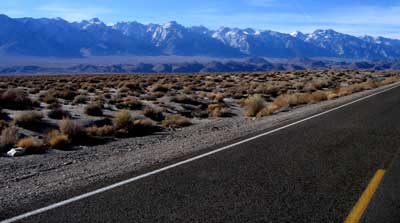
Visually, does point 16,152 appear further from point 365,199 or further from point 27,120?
point 365,199

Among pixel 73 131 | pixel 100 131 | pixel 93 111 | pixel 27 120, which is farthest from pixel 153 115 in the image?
pixel 73 131

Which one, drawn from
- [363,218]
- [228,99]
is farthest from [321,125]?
[228,99]

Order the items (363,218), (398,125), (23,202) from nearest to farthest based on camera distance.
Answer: (363,218) < (23,202) < (398,125)

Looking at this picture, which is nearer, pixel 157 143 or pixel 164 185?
pixel 164 185

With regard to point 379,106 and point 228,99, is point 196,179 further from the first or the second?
point 228,99

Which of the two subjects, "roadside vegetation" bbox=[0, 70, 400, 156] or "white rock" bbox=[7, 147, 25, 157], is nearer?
"white rock" bbox=[7, 147, 25, 157]

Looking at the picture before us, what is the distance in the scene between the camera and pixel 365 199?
20.7 ft

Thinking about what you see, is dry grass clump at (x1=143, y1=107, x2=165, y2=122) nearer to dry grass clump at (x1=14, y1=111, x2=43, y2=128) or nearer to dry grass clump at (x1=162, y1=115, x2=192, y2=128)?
dry grass clump at (x1=162, y1=115, x2=192, y2=128)

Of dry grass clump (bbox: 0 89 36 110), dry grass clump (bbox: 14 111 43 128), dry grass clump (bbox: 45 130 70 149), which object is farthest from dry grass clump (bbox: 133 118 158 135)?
dry grass clump (bbox: 0 89 36 110)

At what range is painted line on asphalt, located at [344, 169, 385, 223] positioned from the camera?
220 inches

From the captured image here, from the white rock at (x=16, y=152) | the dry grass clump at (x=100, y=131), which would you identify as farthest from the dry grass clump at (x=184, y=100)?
the white rock at (x=16, y=152)

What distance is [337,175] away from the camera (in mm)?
7695

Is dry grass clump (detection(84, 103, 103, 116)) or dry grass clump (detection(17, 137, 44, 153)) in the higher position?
dry grass clump (detection(17, 137, 44, 153))

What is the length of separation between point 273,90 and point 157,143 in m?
24.1
